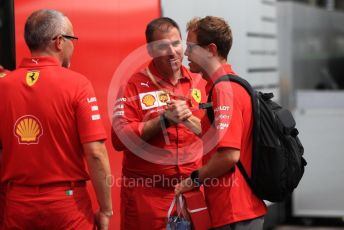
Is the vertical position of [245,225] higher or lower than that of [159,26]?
lower

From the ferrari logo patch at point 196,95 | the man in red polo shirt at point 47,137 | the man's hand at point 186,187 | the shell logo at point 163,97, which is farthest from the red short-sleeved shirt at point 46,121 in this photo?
the ferrari logo patch at point 196,95

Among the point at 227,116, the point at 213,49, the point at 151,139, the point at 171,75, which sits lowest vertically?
the point at 151,139

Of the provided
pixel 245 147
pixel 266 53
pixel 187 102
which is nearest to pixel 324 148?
pixel 266 53

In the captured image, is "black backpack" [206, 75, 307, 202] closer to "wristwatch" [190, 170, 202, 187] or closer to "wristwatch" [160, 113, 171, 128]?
"wristwatch" [190, 170, 202, 187]

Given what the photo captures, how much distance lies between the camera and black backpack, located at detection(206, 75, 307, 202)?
3.89m

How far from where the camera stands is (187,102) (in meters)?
4.70

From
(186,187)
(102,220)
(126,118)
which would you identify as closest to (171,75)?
(126,118)

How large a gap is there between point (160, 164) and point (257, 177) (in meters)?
0.81

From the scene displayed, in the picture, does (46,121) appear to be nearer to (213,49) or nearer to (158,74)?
(213,49)

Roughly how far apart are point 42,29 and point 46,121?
439 mm

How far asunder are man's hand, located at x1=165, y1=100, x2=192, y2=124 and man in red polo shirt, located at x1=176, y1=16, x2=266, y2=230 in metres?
0.23

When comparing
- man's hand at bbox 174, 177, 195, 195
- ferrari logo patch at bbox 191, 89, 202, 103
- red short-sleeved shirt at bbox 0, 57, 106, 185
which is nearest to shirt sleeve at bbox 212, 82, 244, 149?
man's hand at bbox 174, 177, 195, 195

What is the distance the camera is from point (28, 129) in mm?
3812

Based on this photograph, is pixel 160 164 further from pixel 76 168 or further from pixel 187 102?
pixel 76 168
